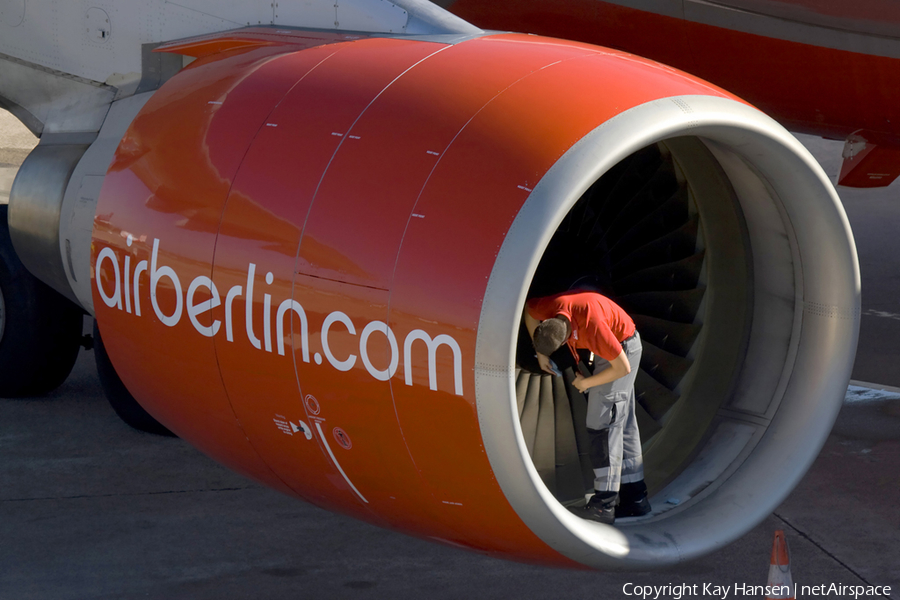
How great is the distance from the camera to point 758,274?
4430 millimetres

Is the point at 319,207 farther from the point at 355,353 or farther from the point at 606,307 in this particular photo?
the point at 606,307

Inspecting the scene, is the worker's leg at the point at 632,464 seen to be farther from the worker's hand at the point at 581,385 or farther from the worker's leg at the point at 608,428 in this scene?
the worker's hand at the point at 581,385

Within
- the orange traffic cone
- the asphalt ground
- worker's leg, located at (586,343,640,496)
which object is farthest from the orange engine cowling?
the asphalt ground

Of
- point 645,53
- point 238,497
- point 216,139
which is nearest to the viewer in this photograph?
point 216,139

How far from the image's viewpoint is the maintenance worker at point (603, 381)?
12.9ft

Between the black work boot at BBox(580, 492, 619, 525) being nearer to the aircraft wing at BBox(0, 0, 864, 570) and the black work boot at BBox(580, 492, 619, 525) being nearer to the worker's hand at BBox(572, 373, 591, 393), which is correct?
the aircraft wing at BBox(0, 0, 864, 570)

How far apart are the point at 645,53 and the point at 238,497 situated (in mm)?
3750

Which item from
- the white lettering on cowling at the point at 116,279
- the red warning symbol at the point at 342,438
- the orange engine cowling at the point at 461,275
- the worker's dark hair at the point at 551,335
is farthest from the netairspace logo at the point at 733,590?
the white lettering on cowling at the point at 116,279

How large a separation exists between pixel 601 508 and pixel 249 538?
1.89 metres

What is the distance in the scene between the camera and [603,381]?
398 centimetres

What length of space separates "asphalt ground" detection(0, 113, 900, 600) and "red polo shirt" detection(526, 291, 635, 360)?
3.25 feet

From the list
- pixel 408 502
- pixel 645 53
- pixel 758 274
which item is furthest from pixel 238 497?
pixel 645 53

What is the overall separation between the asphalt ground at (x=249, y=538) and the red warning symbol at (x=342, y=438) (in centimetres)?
105

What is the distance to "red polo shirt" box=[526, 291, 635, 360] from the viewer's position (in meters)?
3.99
